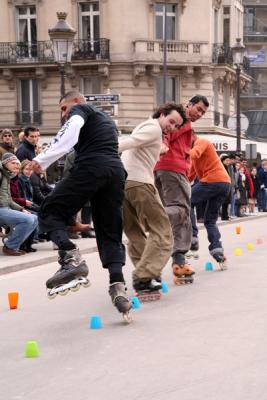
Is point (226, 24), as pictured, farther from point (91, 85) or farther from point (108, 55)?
point (91, 85)

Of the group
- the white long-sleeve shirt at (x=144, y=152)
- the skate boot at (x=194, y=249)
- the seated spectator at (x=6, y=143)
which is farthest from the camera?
the seated spectator at (x=6, y=143)

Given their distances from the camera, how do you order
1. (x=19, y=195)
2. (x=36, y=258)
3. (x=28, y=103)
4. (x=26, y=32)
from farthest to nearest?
1. (x=28, y=103)
2. (x=26, y=32)
3. (x=19, y=195)
4. (x=36, y=258)

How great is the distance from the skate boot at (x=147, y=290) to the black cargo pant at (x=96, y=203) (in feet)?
3.81

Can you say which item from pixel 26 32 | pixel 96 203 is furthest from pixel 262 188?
pixel 96 203

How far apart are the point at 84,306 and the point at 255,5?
69.3 m

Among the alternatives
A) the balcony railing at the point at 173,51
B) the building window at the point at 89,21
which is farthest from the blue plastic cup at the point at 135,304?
→ the building window at the point at 89,21

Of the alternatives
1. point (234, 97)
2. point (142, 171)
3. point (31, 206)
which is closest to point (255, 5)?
point (234, 97)

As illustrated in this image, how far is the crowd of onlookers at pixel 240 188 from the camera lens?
23.3 metres

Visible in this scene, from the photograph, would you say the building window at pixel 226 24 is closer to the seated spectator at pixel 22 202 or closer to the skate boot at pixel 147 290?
the seated spectator at pixel 22 202

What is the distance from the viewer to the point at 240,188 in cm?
2611

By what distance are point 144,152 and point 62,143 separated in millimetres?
1742

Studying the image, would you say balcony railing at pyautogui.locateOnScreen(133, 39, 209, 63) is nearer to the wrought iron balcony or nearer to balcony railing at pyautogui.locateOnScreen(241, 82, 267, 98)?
the wrought iron balcony

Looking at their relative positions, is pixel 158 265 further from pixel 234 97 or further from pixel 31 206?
pixel 234 97

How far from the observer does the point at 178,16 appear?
41188 mm
